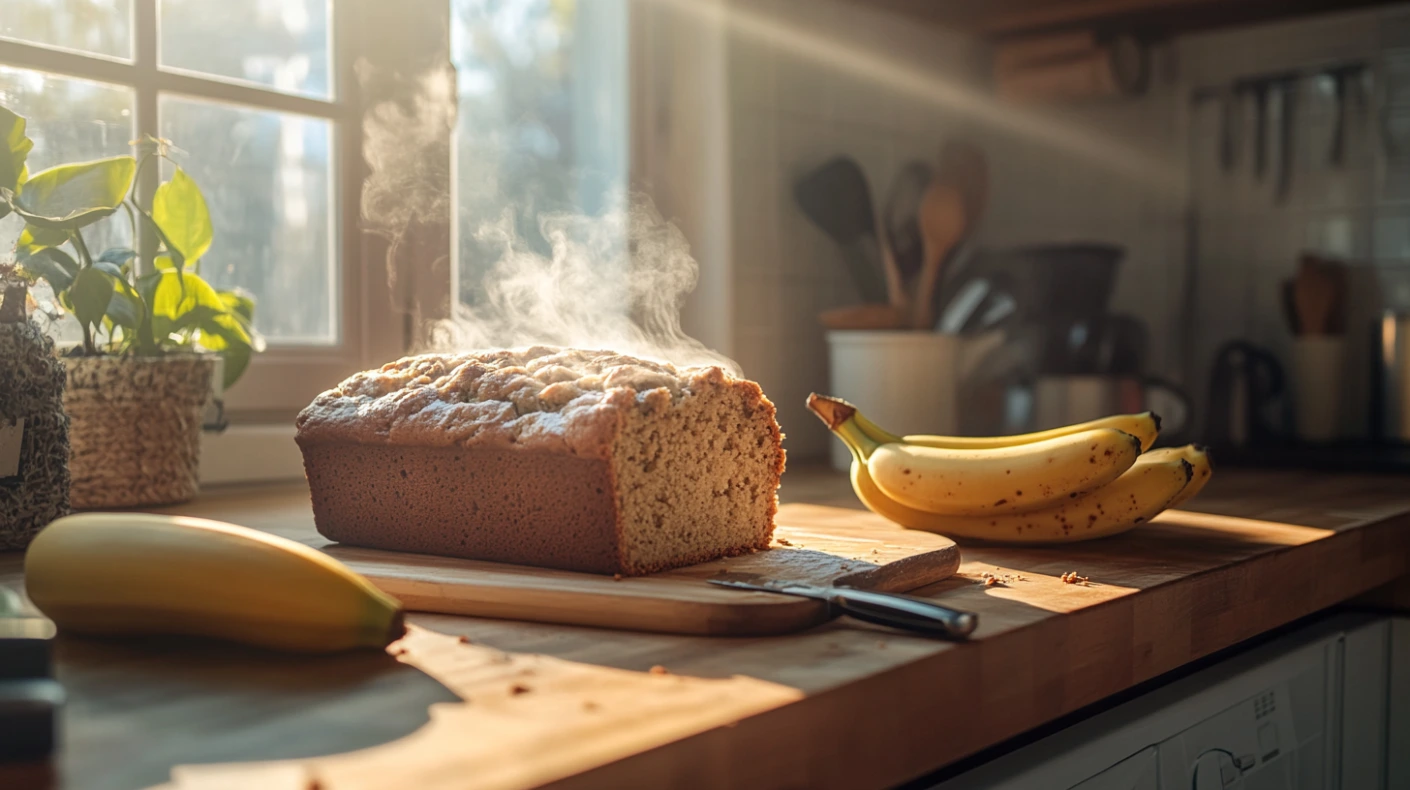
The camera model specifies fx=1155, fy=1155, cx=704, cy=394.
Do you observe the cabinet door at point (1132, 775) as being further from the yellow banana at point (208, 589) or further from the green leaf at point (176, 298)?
the green leaf at point (176, 298)

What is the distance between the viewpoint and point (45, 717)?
1.68 ft

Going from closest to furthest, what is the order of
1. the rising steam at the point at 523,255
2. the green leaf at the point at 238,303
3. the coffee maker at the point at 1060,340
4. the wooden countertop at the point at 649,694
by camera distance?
the wooden countertop at the point at 649,694 → the green leaf at the point at 238,303 → the rising steam at the point at 523,255 → the coffee maker at the point at 1060,340

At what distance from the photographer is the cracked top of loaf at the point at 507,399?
92 centimetres

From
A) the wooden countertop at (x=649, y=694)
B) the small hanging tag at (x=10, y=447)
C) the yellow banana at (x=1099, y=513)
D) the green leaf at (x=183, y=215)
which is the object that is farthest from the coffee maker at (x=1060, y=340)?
the small hanging tag at (x=10, y=447)

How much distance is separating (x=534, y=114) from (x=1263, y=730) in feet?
4.32

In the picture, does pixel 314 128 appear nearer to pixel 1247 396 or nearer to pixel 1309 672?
pixel 1309 672

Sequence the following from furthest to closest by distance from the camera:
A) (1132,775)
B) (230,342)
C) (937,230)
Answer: (937,230) → (230,342) → (1132,775)

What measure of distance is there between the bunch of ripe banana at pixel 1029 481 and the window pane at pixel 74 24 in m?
0.96

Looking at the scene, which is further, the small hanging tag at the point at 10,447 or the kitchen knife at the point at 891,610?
the small hanging tag at the point at 10,447

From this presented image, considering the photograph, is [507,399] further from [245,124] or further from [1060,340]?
[1060,340]

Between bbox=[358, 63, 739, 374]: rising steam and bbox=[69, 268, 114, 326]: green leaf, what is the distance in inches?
20.3

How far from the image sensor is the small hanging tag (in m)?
1.02

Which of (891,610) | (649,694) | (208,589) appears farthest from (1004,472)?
(208,589)

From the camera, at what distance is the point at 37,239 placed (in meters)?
1.13
